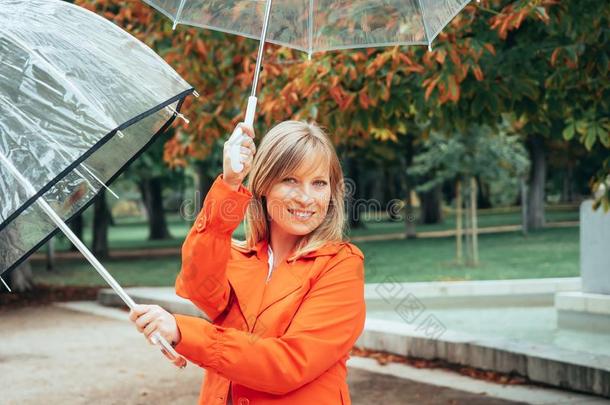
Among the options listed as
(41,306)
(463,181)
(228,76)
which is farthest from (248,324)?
(463,181)

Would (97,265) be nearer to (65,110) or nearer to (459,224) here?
(65,110)

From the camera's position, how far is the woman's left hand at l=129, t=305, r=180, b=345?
234 centimetres

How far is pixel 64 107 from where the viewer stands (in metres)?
2.71

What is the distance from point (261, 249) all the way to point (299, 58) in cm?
560

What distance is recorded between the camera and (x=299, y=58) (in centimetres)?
830

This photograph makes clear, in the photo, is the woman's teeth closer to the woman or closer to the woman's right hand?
the woman

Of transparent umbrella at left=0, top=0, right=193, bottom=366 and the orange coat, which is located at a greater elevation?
transparent umbrella at left=0, top=0, right=193, bottom=366

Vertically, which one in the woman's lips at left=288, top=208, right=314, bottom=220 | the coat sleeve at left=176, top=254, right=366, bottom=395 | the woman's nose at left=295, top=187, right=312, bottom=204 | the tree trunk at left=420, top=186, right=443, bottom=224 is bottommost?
the tree trunk at left=420, top=186, right=443, bottom=224

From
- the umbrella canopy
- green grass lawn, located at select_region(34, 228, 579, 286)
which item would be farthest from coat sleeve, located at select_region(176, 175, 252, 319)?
green grass lawn, located at select_region(34, 228, 579, 286)

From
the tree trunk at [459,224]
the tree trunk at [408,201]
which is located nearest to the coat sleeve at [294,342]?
the tree trunk at [459,224]

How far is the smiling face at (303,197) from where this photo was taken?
2.79 meters

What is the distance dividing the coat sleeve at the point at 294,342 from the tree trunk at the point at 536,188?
31.0 meters

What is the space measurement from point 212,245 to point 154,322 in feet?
1.10

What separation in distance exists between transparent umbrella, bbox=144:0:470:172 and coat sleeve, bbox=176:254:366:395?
5.25ft
